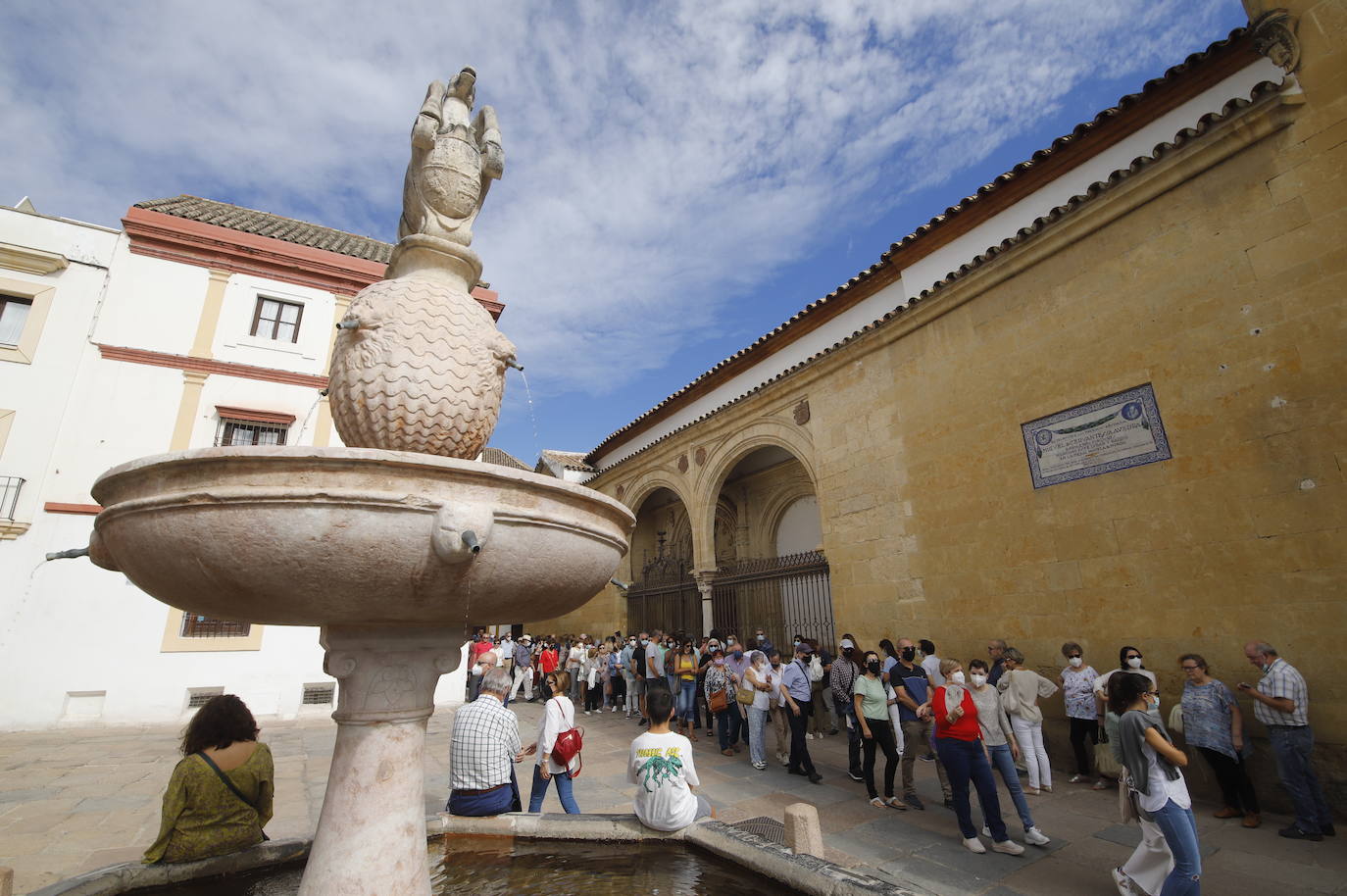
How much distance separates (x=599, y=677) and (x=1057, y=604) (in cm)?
871

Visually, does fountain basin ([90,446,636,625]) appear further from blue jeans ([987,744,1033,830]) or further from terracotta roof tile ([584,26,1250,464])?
terracotta roof tile ([584,26,1250,464])

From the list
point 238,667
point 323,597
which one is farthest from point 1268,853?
point 238,667

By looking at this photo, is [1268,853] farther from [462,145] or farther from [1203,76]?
[1203,76]

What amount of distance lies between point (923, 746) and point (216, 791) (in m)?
7.78

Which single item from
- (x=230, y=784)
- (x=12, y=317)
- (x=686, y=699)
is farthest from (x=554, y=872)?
(x=12, y=317)

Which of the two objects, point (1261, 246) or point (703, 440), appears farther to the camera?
point (703, 440)

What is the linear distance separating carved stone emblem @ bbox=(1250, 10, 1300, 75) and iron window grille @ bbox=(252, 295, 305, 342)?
15.3m

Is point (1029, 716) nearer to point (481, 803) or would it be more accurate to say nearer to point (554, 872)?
point (554, 872)

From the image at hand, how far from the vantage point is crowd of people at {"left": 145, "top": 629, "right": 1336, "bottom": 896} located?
2844 millimetres

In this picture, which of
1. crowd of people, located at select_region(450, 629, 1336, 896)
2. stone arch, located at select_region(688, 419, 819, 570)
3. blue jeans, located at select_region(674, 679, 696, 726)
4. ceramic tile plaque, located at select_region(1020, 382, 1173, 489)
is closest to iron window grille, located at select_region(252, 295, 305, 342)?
stone arch, located at select_region(688, 419, 819, 570)

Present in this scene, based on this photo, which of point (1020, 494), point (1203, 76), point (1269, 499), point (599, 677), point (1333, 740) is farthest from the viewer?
point (599, 677)

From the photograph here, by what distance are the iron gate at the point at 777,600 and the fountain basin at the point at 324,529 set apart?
29.5 feet

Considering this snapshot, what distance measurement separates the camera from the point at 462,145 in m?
3.14

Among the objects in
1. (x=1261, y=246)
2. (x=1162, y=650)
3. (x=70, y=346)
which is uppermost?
(x=70, y=346)
